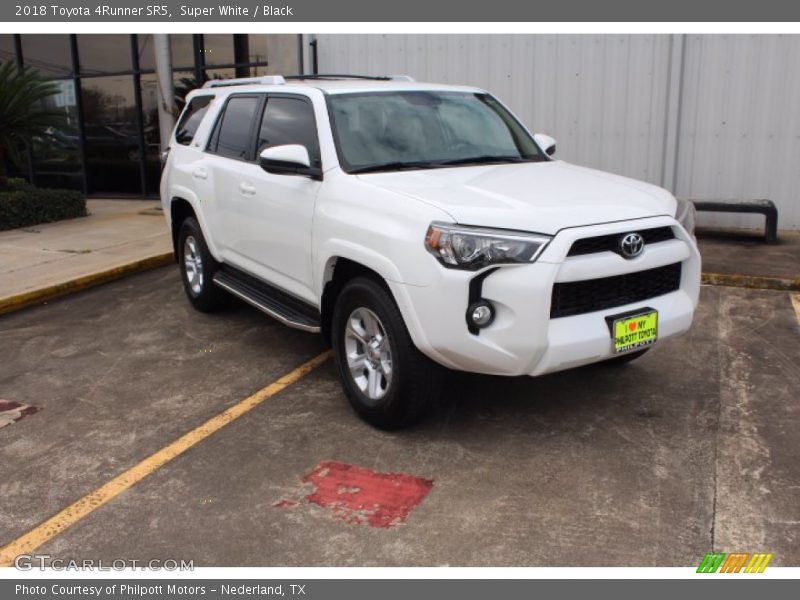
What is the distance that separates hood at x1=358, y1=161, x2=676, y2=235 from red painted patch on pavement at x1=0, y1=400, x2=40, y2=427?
2.52 meters

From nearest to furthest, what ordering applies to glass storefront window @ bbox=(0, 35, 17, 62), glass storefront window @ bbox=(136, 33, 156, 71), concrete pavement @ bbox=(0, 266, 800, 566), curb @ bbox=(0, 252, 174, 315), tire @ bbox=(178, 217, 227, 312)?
concrete pavement @ bbox=(0, 266, 800, 566), tire @ bbox=(178, 217, 227, 312), curb @ bbox=(0, 252, 174, 315), glass storefront window @ bbox=(136, 33, 156, 71), glass storefront window @ bbox=(0, 35, 17, 62)

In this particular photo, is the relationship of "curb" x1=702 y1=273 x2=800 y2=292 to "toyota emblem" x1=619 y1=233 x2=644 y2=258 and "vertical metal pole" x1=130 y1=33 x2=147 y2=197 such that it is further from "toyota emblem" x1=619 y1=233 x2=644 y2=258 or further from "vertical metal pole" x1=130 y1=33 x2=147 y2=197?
"vertical metal pole" x1=130 y1=33 x2=147 y2=197

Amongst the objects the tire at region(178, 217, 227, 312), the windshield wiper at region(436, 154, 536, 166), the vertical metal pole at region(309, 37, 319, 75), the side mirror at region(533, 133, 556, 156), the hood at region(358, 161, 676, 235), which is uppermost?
the vertical metal pole at region(309, 37, 319, 75)

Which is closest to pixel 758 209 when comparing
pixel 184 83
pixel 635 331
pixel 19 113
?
pixel 635 331

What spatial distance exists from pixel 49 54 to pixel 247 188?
40.8ft

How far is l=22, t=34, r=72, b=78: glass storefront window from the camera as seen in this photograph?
1548 centimetres

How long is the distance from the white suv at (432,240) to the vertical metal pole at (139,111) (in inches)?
387

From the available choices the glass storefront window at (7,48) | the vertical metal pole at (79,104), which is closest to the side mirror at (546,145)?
the vertical metal pole at (79,104)

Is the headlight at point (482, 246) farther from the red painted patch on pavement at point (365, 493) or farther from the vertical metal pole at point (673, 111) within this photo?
the vertical metal pole at point (673, 111)

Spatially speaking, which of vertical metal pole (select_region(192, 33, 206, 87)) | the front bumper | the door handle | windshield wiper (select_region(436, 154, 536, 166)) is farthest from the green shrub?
the front bumper

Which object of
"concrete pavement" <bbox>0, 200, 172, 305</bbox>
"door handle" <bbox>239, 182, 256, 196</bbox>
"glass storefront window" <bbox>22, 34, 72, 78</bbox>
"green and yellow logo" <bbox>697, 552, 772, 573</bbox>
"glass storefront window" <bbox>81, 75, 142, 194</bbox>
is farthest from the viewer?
"glass storefront window" <bbox>22, 34, 72, 78</bbox>

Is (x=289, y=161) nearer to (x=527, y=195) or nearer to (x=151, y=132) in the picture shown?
(x=527, y=195)

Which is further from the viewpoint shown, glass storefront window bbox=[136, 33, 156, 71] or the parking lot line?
glass storefront window bbox=[136, 33, 156, 71]

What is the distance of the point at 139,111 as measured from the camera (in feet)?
49.0
